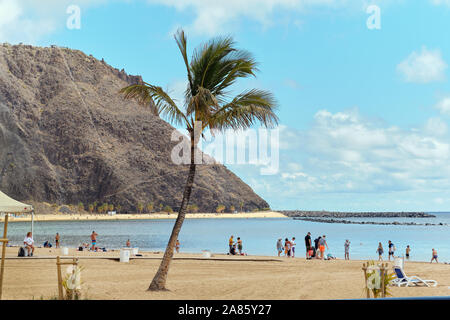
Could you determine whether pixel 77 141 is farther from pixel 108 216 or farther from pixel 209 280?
pixel 209 280

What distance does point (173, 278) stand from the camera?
17.0 meters

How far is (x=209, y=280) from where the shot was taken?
54.5ft

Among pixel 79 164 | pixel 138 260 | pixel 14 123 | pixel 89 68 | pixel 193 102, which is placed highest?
pixel 89 68

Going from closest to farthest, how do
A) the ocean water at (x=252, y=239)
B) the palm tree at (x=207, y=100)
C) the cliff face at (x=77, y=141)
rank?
the palm tree at (x=207, y=100) < the ocean water at (x=252, y=239) < the cliff face at (x=77, y=141)

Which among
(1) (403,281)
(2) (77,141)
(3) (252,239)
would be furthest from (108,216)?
(1) (403,281)

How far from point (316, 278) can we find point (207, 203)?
15047cm

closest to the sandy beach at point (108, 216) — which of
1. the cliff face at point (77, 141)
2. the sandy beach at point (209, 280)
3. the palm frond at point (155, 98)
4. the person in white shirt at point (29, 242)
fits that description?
the cliff face at point (77, 141)

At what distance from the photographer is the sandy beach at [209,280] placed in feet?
43.4

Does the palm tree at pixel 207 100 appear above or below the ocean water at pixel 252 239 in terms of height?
above

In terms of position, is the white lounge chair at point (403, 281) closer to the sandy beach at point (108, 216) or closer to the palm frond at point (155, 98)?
the palm frond at point (155, 98)

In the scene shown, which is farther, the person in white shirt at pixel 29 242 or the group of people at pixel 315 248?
the group of people at pixel 315 248

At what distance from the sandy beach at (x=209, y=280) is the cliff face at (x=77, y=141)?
370 ft
